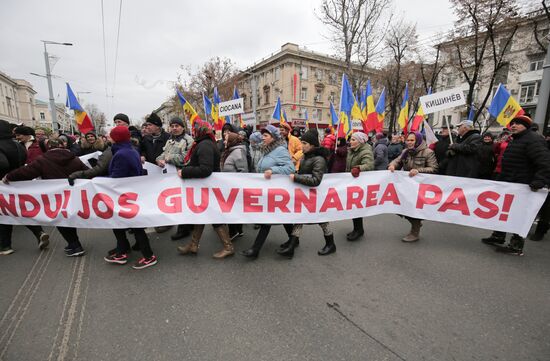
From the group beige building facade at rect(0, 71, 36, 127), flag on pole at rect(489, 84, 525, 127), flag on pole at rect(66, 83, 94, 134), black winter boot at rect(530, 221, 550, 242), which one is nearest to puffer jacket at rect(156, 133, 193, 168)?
flag on pole at rect(66, 83, 94, 134)

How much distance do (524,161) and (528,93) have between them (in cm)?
3969

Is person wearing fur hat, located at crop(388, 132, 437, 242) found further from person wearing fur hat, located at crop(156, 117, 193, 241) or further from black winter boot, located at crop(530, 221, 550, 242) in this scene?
person wearing fur hat, located at crop(156, 117, 193, 241)

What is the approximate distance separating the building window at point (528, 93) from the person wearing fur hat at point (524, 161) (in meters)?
38.6

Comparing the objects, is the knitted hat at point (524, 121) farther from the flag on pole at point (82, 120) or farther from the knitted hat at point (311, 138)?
the flag on pole at point (82, 120)

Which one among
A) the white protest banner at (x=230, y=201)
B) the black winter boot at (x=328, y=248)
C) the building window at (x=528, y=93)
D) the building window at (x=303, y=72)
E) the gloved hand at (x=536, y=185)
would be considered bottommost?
the black winter boot at (x=328, y=248)

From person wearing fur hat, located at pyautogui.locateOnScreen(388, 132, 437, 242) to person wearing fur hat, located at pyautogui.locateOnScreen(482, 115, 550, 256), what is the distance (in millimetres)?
1029

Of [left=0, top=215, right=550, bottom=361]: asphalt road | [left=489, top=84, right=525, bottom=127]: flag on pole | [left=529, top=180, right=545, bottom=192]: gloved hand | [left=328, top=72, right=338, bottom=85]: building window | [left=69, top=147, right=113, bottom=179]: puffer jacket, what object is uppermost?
[left=328, top=72, right=338, bottom=85]: building window

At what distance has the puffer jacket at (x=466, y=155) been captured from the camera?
4.77m

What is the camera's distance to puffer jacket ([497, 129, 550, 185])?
3641 millimetres

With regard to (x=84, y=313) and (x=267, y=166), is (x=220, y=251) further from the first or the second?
A: (x=84, y=313)

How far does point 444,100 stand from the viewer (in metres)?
5.69

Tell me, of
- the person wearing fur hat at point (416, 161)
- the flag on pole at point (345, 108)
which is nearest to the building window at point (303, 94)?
the flag on pole at point (345, 108)

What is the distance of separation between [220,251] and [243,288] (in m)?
1.02

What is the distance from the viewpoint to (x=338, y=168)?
5250 mm
